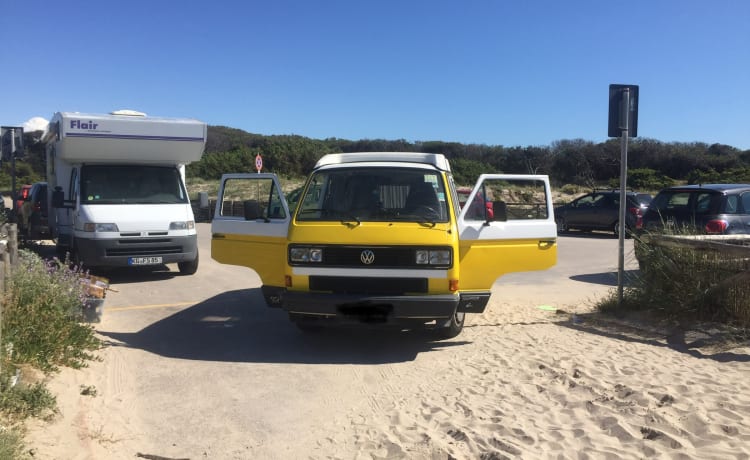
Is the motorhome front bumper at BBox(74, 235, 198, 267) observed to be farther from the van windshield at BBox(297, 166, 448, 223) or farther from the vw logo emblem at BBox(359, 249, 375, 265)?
the vw logo emblem at BBox(359, 249, 375, 265)

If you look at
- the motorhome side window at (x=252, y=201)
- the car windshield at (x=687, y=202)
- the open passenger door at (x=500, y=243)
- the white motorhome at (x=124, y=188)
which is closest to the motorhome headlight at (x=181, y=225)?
the white motorhome at (x=124, y=188)

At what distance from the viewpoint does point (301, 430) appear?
4598mm

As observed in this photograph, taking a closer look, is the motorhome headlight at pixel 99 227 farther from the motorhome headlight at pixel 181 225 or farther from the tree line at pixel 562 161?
the tree line at pixel 562 161

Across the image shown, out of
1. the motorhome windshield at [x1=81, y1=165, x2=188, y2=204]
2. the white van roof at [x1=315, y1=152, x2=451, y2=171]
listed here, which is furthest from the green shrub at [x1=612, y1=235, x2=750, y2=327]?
the motorhome windshield at [x1=81, y1=165, x2=188, y2=204]

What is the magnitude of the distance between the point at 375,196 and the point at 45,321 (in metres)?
3.49

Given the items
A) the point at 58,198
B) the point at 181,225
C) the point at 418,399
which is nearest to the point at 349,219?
the point at 418,399

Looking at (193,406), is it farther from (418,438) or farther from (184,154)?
(184,154)

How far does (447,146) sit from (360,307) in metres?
49.2

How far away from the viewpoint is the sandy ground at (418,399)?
13.7 ft

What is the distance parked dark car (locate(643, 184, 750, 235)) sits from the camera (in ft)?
33.4

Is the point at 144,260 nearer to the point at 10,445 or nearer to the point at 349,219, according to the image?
the point at 349,219

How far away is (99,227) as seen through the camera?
10.6 meters

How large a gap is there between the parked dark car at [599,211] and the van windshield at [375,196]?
14376 millimetres

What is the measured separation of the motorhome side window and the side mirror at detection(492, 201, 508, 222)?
2.25 m
